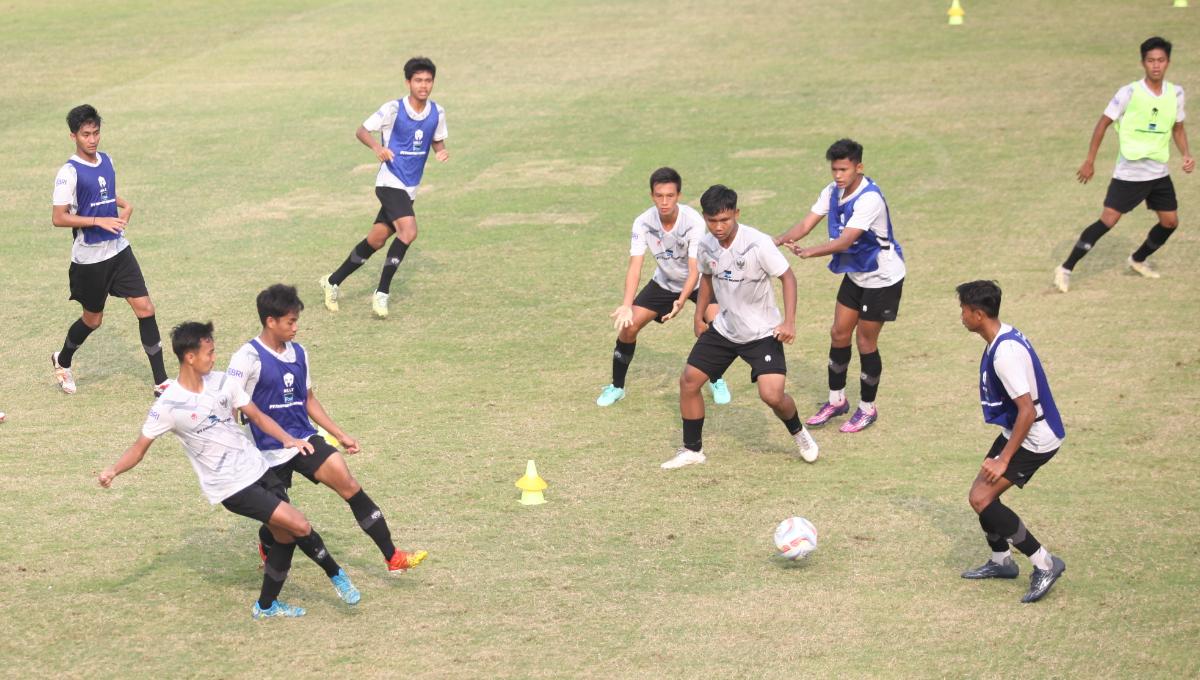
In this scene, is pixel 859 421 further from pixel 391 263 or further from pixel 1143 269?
pixel 391 263

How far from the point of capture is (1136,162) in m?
14.2

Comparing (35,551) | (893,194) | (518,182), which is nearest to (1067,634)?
(35,551)

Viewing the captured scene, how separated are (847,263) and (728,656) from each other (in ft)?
14.7

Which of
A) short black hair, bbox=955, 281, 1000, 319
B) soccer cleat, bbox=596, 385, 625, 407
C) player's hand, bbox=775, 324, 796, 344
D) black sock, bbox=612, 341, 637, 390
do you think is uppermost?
short black hair, bbox=955, 281, 1000, 319

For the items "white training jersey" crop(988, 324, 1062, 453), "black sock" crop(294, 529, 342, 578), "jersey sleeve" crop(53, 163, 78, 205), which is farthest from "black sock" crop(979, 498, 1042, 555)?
"jersey sleeve" crop(53, 163, 78, 205)

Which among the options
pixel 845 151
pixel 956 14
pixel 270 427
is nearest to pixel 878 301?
pixel 845 151

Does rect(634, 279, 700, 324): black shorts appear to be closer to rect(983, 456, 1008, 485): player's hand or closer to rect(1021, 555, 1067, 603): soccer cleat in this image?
rect(983, 456, 1008, 485): player's hand

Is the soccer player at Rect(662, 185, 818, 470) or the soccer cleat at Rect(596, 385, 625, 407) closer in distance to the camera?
the soccer player at Rect(662, 185, 818, 470)

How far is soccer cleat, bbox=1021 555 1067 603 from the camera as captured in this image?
8.29 metres

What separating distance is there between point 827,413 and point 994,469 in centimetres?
344

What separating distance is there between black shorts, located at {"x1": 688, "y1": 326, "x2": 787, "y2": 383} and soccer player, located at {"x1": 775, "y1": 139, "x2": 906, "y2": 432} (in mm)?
803

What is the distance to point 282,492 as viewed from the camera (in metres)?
8.31

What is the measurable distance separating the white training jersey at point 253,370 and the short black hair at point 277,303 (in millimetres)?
237

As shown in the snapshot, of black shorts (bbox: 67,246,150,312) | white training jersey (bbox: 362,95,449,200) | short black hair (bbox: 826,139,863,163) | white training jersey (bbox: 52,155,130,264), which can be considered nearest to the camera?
short black hair (bbox: 826,139,863,163)
